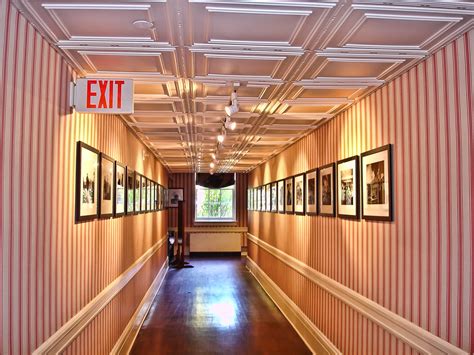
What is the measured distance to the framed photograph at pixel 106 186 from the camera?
14.5 ft

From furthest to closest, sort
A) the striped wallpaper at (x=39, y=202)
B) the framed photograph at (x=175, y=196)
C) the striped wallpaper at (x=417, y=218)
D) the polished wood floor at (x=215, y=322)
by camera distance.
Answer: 1. the framed photograph at (x=175, y=196)
2. the polished wood floor at (x=215, y=322)
3. the striped wallpaper at (x=417, y=218)
4. the striped wallpaper at (x=39, y=202)

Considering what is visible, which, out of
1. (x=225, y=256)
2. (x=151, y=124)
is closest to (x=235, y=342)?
(x=151, y=124)

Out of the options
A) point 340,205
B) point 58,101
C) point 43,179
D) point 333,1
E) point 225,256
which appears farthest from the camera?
point 225,256

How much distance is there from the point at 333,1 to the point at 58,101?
198 centimetres

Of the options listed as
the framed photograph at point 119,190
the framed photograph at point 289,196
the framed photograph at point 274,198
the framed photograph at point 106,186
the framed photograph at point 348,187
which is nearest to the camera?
the framed photograph at point 106,186

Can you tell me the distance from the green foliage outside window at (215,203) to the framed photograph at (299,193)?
10246 mm

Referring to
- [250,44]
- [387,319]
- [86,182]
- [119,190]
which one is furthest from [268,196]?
[250,44]

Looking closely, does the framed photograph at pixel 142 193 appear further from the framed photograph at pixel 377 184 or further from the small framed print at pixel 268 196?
the framed photograph at pixel 377 184

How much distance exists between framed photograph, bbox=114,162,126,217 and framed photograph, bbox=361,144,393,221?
2838mm

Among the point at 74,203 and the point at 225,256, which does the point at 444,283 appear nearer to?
the point at 74,203

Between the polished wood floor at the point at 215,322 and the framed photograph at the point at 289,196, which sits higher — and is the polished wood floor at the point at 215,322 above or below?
below

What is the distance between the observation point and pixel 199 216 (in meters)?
17.5

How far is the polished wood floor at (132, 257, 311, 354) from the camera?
6086mm

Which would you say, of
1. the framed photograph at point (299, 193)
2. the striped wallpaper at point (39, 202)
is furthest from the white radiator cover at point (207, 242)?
the striped wallpaper at point (39, 202)
